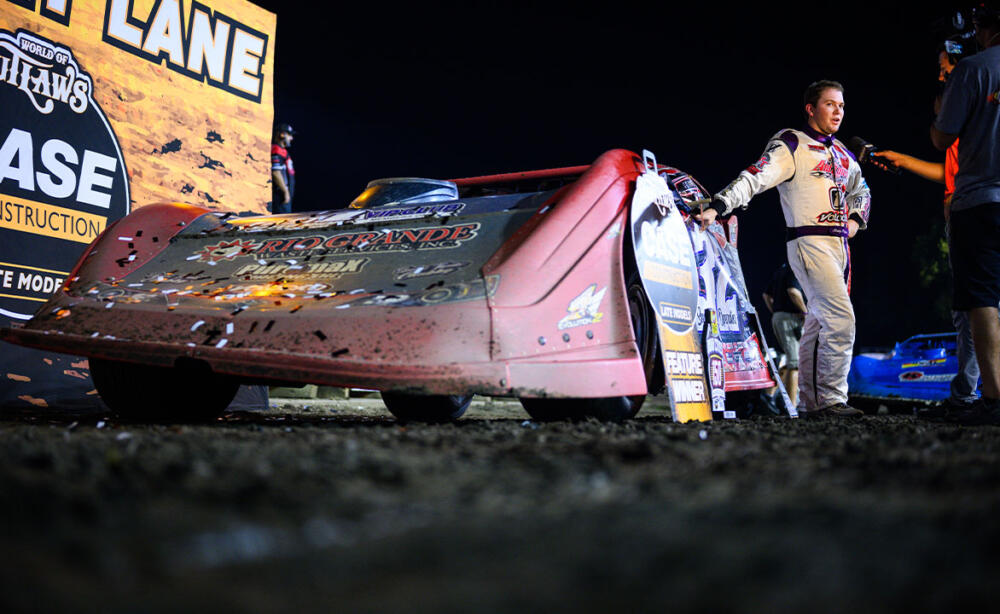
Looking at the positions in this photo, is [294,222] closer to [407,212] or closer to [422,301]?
[407,212]

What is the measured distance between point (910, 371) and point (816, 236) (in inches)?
145

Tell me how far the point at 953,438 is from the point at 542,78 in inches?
662

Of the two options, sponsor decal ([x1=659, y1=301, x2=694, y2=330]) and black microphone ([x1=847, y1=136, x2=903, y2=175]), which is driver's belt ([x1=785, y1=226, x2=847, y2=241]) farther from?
sponsor decal ([x1=659, y1=301, x2=694, y2=330])

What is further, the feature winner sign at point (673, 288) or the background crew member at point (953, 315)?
the background crew member at point (953, 315)

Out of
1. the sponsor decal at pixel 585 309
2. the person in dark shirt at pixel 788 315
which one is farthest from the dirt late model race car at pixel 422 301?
the person in dark shirt at pixel 788 315

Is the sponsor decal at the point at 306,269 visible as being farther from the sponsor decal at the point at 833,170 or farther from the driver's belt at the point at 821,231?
the sponsor decal at the point at 833,170

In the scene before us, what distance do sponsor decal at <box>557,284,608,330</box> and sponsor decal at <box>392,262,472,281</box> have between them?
16.0 inches

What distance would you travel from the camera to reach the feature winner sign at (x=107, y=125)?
173 inches

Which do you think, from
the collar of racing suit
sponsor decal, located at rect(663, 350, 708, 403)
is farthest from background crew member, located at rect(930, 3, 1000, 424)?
sponsor decal, located at rect(663, 350, 708, 403)

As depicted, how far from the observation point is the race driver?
158 inches

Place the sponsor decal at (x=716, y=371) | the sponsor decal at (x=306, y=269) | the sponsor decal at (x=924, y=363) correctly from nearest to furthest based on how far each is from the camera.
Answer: the sponsor decal at (x=306, y=269) < the sponsor decal at (x=716, y=371) < the sponsor decal at (x=924, y=363)

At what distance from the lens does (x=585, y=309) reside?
272 cm

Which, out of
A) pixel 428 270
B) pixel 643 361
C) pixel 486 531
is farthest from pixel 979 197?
pixel 486 531

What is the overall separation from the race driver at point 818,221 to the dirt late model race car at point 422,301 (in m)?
0.58
